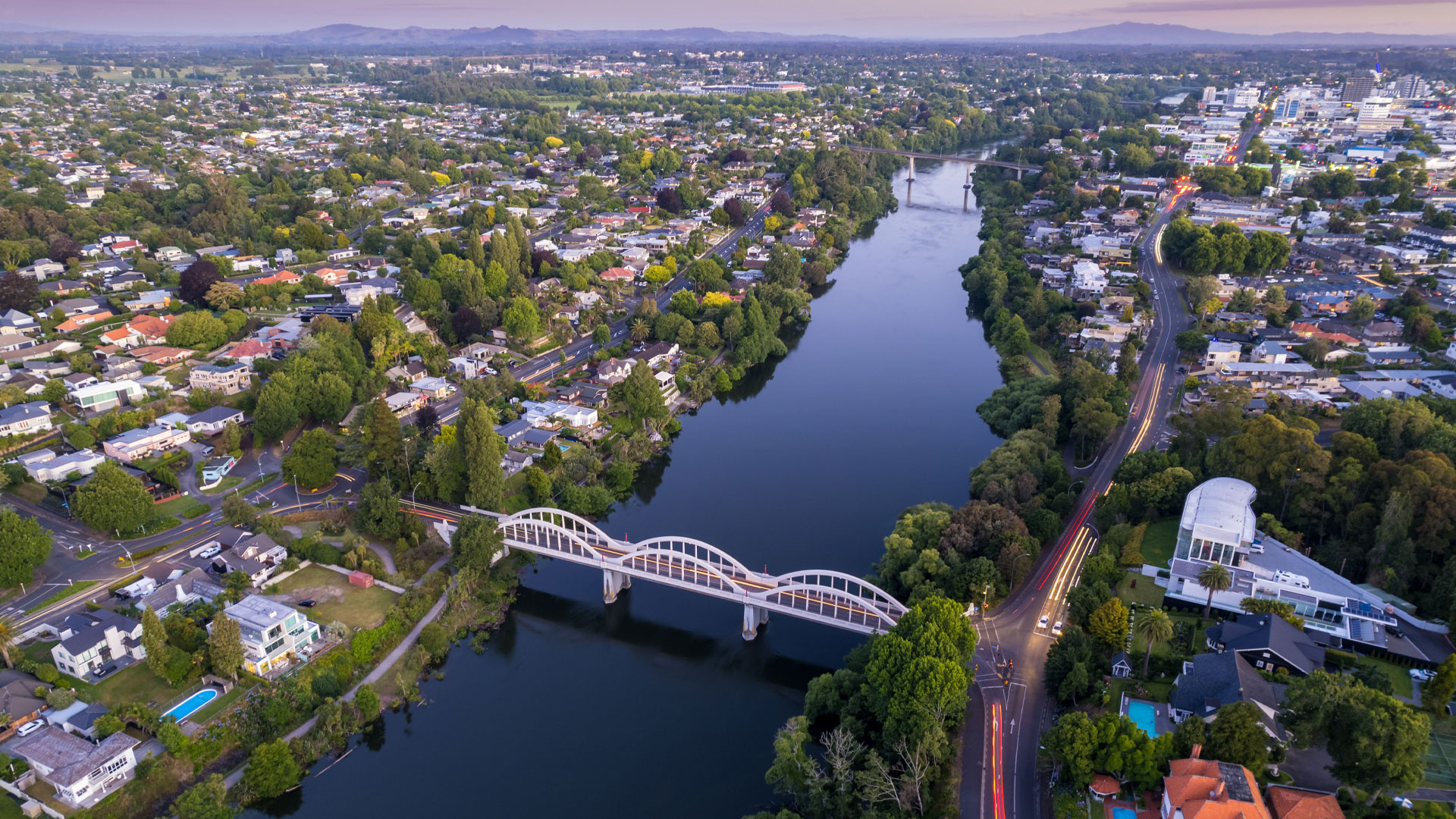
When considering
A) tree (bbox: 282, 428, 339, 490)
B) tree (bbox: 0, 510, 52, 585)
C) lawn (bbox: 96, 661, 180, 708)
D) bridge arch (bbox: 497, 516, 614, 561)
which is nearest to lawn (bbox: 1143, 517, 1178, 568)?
bridge arch (bbox: 497, 516, 614, 561)

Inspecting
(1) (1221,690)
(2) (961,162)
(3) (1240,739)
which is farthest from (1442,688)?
(2) (961,162)

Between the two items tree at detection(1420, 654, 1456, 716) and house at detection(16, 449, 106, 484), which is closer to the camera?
tree at detection(1420, 654, 1456, 716)

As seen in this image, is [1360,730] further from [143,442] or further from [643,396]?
[143,442]

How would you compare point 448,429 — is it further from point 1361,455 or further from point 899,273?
point 899,273

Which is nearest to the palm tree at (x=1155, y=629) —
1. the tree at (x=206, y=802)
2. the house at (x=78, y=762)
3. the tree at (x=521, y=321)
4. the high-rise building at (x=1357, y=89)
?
the tree at (x=206, y=802)

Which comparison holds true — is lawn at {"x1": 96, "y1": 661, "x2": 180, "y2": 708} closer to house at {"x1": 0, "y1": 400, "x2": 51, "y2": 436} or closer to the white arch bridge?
the white arch bridge

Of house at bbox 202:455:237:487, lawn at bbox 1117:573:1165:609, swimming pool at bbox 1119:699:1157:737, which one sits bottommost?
house at bbox 202:455:237:487

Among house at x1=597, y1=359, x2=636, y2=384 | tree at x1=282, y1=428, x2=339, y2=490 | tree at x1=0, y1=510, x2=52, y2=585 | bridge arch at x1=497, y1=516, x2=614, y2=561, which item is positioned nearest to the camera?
tree at x1=0, y1=510, x2=52, y2=585
